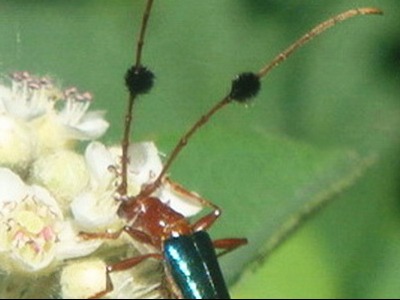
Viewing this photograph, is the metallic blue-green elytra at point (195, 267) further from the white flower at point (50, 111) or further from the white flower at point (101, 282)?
the white flower at point (50, 111)

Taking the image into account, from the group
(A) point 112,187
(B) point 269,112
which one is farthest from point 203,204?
(B) point 269,112

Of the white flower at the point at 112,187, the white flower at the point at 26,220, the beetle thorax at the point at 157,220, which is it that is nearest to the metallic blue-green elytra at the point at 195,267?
the beetle thorax at the point at 157,220

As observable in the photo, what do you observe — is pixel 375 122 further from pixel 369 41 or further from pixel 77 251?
pixel 77 251

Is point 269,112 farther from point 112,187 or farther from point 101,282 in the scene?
point 101,282

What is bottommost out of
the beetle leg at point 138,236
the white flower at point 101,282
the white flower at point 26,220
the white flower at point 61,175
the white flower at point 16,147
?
the white flower at point 101,282

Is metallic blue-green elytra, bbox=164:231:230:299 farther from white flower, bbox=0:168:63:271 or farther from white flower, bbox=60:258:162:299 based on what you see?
white flower, bbox=0:168:63:271
